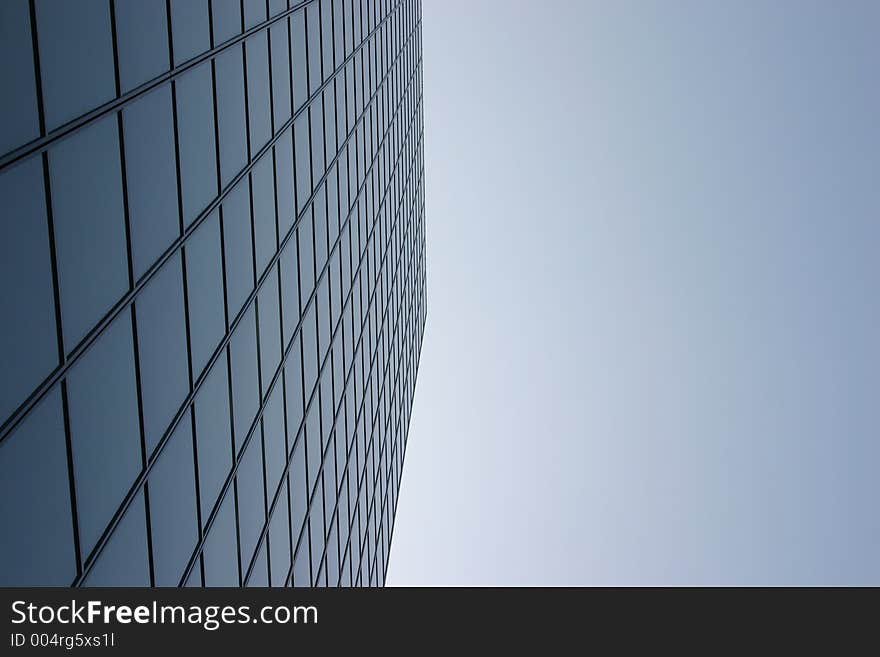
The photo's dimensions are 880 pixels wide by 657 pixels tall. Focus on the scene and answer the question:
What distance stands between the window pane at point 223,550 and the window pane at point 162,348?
2778 mm

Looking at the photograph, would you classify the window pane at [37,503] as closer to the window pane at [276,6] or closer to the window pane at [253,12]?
the window pane at [253,12]

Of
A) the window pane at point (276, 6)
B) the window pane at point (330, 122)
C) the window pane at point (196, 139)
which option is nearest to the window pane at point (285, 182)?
the window pane at point (276, 6)

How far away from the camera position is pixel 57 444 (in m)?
8.66

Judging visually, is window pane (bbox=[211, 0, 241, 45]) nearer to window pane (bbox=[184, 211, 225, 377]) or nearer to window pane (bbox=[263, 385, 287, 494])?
window pane (bbox=[184, 211, 225, 377])

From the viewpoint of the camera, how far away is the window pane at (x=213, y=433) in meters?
13.2

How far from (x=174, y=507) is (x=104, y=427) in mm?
2741

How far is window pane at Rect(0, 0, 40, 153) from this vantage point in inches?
307

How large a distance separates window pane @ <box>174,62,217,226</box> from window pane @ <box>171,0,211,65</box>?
11.1 inches

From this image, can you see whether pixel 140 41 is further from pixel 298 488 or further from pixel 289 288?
pixel 298 488

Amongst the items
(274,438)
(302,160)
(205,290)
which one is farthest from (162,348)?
(302,160)
